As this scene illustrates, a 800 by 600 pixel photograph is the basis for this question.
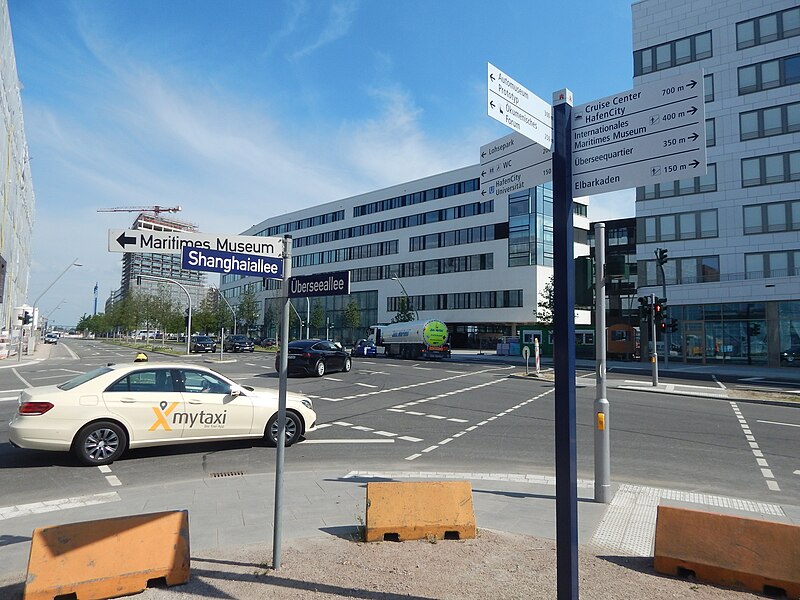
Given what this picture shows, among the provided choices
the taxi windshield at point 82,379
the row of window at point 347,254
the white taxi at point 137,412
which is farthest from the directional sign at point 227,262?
the row of window at point 347,254

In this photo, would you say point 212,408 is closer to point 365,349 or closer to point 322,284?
point 322,284

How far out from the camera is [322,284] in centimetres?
456

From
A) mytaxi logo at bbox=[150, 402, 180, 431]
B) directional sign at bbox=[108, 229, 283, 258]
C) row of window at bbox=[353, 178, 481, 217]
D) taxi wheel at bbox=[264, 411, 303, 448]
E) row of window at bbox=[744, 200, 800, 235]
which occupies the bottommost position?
taxi wheel at bbox=[264, 411, 303, 448]

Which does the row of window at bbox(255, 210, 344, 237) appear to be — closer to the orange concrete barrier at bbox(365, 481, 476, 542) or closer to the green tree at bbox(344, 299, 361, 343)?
the green tree at bbox(344, 299, 361, 343)

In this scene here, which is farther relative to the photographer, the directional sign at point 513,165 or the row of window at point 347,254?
the row of window at point 347,254

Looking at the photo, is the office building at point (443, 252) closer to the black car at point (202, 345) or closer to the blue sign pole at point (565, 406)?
the black car at point (202, 345)

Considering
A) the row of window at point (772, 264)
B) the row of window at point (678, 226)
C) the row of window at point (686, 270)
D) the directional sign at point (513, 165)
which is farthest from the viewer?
the row of window at point (678, 226)

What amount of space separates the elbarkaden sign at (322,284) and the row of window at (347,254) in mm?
67059

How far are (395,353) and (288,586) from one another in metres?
39.8

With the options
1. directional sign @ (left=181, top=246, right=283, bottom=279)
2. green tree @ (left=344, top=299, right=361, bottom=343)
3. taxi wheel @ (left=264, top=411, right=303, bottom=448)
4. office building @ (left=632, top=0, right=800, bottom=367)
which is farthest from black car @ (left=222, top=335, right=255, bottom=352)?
directional sign @ (left=181, top=246, right=283, bottom=279)

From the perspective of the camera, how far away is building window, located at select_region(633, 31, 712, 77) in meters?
38.7

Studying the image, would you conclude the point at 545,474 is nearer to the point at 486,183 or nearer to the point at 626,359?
the point at 486,183

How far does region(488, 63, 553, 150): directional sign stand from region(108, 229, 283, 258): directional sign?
7.30ft

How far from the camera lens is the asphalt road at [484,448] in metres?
7.55
